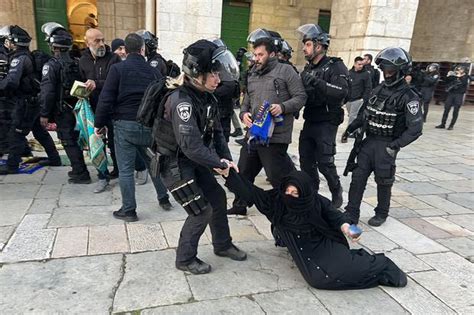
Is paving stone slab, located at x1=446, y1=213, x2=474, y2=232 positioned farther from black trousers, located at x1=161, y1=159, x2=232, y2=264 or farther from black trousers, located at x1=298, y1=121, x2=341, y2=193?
black trousers, located at x1=161, y1=159, x2=232, y2=264

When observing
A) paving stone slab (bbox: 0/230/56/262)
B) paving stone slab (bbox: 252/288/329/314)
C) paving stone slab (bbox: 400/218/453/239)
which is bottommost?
paving stone slab (bbox: 400/218/453/239)

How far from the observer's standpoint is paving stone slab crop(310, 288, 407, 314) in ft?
8.79

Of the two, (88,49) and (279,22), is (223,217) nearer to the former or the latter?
(88,49)

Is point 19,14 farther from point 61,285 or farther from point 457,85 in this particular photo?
point 457,85

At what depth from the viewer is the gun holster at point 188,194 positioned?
2.72m

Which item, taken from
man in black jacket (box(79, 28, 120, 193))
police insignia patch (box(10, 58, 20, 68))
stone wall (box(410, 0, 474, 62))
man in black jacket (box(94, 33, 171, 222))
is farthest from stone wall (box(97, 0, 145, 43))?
stone wall (box(410, 0, 474, 62))

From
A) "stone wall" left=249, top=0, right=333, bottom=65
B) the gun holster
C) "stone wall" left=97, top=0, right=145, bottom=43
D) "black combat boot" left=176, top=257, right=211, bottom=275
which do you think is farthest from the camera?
"stone wall" left=249, top=0, right=333, bottom=65

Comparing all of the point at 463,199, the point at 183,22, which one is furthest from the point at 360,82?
the point at 183,22

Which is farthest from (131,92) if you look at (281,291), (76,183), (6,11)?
(6,11)

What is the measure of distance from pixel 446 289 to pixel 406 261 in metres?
0.46

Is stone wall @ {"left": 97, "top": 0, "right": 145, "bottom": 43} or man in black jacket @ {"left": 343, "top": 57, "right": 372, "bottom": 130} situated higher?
stone wall @ {"left": 97, "top": 0, "right": 145, "bottom": 43}

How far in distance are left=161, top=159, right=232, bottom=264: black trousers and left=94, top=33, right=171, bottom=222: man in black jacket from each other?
3.38 feet

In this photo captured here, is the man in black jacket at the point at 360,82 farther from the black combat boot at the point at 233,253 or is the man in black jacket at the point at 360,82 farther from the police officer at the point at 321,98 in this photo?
the black combat boot at the point at 233,253

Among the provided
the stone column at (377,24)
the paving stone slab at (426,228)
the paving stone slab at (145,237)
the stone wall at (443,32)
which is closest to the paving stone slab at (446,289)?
the paving stone slab at (426,228)
